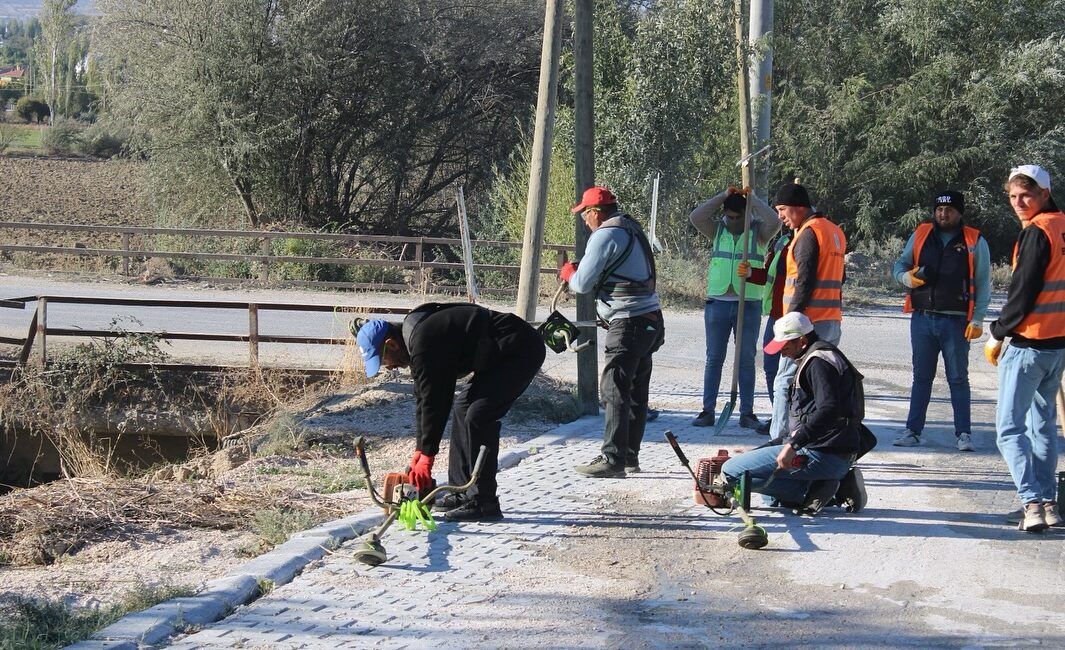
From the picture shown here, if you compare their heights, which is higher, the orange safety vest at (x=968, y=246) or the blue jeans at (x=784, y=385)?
the orange safety vest at (x=968, y=246)

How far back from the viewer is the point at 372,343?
253 inches

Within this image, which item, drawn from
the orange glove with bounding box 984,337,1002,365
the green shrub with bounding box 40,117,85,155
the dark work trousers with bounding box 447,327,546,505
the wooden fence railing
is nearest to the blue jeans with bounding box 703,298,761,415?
the orange glove with bounding box 984,337,1002,365

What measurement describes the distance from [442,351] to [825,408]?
2202 millimetres

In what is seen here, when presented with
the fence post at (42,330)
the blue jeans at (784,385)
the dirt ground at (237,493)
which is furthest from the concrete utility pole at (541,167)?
the fence post at (42,330)

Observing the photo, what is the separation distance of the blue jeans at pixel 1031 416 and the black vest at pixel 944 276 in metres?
1.90

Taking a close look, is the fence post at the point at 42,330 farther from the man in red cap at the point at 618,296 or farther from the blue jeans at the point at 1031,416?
the blue jeans at the point at 1031,416

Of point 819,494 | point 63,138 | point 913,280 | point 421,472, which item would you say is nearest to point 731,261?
point 913,280

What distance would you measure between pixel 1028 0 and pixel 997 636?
25541mm

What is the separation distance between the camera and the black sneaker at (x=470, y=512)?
700cm

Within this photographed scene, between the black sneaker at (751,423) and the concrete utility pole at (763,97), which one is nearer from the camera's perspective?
the black sneaker at (751,423)

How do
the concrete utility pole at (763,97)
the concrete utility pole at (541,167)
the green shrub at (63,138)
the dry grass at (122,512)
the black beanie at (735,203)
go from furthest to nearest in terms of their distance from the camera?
the green shrub at (63,138) → the concrete utility pole at (763,97) → the concrete utility pole at (541,167) → the black beanie at (735,203) → the dry grass at (122,512)

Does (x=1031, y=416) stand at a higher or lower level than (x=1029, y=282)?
lower

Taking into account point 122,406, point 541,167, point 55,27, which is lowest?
point 122,406

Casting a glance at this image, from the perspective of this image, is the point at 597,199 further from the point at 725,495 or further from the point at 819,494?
the point at 819,494
